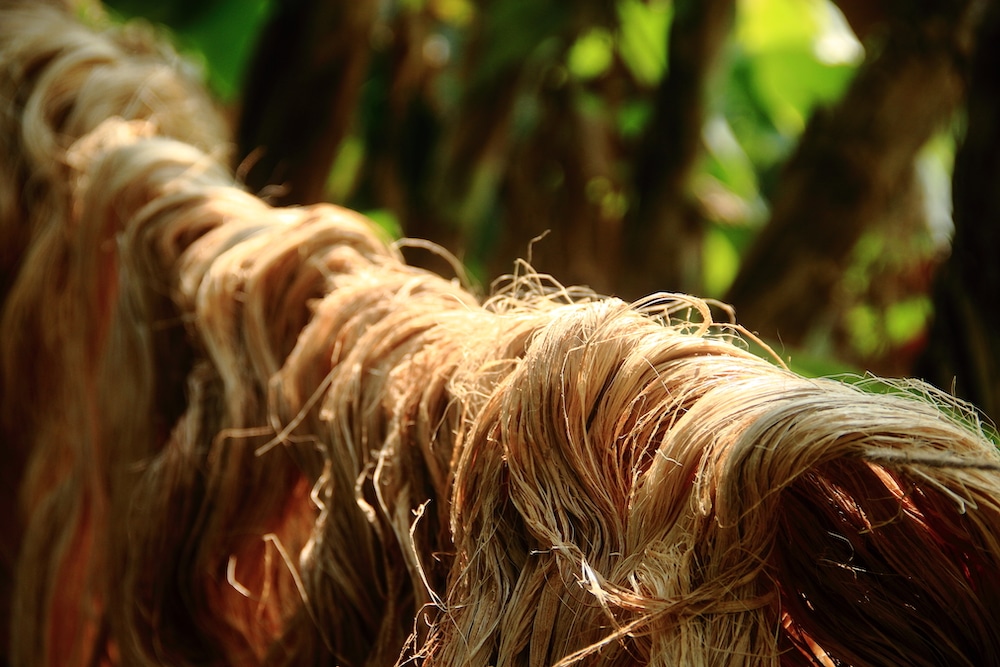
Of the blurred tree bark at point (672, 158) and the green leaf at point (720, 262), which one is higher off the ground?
the blurred tree bark at point (672, 158)

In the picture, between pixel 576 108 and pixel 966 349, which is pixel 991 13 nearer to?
pixel 966 349

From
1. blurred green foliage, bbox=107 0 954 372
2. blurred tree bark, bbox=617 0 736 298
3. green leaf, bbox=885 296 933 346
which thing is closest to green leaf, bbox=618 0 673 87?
blurred green foliage, bbox=107 0 954 372

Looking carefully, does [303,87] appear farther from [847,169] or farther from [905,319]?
[905,319]

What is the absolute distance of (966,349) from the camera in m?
0.67

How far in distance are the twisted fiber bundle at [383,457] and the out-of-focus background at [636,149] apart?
335mm

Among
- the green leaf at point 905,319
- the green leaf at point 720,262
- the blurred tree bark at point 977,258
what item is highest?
the blurred tree bark at point 977,258

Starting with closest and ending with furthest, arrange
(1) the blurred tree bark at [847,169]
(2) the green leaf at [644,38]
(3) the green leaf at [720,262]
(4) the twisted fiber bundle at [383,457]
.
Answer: (4) the twisted fiber bundle at [383,457]
(1) the blurred tree bark at [847,169]
(2) the green leaf at [644,38]
(3) the green leaf at [720,262]

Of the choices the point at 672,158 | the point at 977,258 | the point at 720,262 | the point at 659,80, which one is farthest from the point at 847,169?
the point at 720,262

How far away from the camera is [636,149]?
1504mm

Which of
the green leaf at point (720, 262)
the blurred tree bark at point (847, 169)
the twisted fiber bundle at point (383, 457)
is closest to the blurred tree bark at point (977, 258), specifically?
the twisted fiber bundle at point (383, 457)

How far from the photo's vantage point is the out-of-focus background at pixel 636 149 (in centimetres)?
93

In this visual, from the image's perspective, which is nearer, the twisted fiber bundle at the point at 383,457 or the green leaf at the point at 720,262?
the twisted fiber bundle at the point at 383,457

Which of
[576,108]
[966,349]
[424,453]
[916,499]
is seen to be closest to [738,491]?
[916,499]

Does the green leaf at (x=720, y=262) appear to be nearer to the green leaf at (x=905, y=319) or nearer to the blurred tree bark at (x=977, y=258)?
the green leaf at (x=905, y=319)
